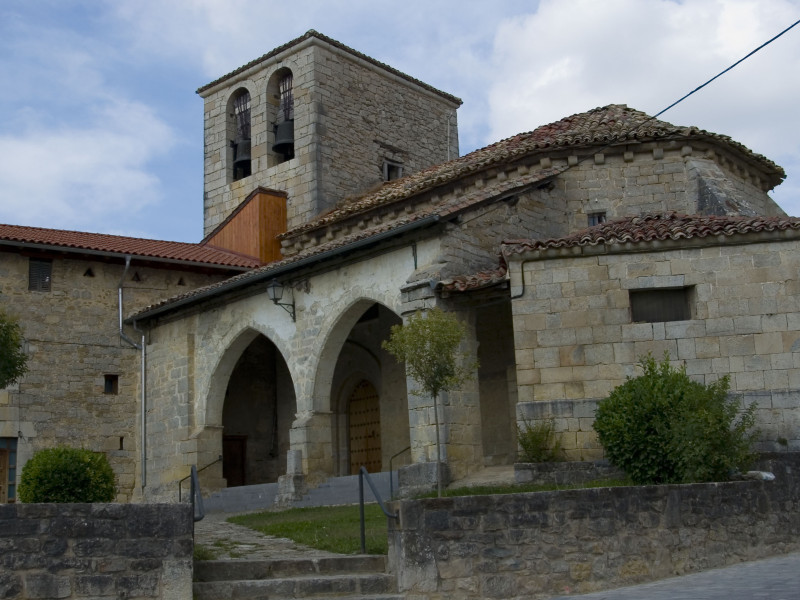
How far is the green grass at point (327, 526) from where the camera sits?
993 cm

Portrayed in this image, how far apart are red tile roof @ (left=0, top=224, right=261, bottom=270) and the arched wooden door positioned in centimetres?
408

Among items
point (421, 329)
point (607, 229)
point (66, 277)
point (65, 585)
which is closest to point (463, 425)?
point (421, 329)

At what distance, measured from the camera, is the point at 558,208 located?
17.4m

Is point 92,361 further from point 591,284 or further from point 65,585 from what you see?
point 65,585

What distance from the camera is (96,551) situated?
7.71 m

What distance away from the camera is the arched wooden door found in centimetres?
1917

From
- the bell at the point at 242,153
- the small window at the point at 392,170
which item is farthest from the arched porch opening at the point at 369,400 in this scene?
the bell at the point at 242,153

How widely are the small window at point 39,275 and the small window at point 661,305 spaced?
38.6 ft

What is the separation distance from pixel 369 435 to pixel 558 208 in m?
5.68

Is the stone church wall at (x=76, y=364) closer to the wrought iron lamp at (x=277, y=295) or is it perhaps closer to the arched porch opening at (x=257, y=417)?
the arched porch opening at (x=257, y=417)

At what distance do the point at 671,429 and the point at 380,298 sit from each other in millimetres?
5916

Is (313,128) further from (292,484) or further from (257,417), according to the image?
(292,484)

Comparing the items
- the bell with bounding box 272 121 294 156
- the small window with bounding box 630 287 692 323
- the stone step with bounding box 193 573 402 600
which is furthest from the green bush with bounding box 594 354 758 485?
the bell with bounding box 272 121 294 156

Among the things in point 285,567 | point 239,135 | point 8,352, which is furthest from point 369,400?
point 285,567
